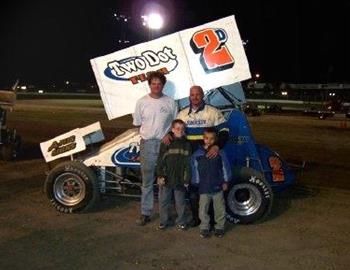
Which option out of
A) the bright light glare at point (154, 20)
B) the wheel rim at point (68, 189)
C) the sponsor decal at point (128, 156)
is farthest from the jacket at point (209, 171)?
the bright light glare at point (154, 20)

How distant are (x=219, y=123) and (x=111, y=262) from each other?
228 centimetres

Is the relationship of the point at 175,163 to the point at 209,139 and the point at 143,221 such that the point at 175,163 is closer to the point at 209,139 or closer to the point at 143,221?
the point at 209,139

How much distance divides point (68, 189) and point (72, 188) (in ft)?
0.19

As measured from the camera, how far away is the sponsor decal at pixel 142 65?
7.13 meters

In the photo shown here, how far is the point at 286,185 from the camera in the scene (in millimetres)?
7613

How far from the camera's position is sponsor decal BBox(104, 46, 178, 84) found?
713 centimetres

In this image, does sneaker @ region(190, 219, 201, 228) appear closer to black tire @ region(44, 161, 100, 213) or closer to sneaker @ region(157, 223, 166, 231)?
sneaker @ region(157, 223, 166, 231)

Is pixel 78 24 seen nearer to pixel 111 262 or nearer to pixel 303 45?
pixel 303 45

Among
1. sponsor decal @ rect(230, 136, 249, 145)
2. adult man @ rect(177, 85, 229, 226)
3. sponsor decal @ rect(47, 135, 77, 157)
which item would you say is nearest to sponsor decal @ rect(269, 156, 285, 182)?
sponsor decal @ rect(230, 136, 249, 145)

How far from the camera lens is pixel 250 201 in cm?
676

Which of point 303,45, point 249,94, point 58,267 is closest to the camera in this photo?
point 58,267

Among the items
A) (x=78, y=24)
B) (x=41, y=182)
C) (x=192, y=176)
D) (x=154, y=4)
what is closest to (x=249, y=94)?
(x=154, y=4)

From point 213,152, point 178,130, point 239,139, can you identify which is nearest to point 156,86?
point 178,130

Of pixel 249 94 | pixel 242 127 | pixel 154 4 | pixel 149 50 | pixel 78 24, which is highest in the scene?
pixel 78 24
